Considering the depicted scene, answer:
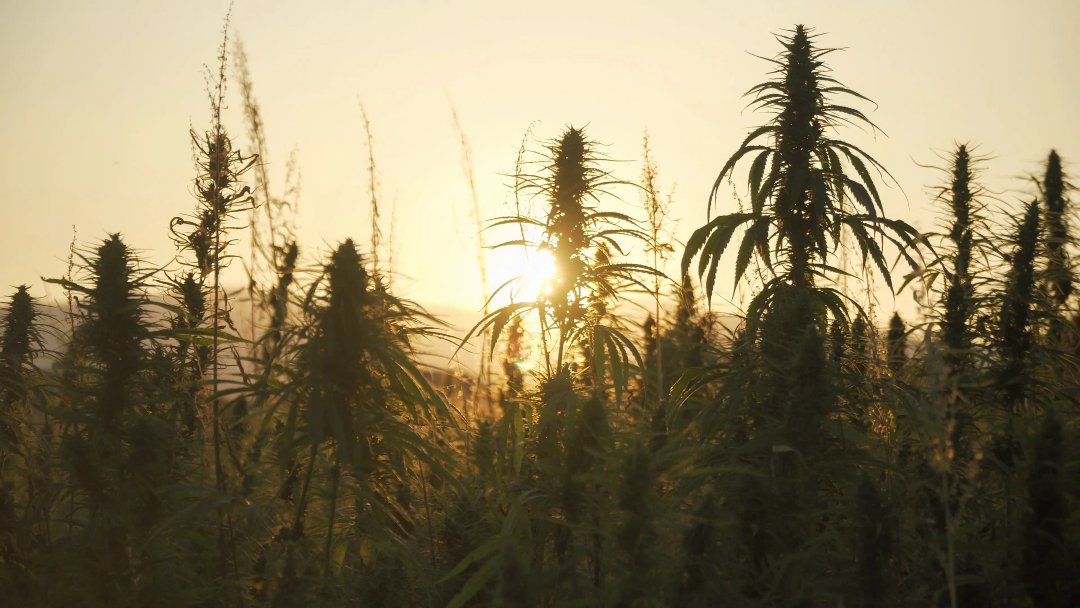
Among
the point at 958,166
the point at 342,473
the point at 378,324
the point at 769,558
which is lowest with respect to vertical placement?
the point at 769,558

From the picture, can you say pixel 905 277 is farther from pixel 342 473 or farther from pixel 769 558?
pixel 342 473

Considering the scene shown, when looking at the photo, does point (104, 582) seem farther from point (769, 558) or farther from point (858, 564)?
point (858, 564)

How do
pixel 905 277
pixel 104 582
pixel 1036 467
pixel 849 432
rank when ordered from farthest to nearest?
1. pixel 905 277
2. pixel 849 432
3. pixel 104 582
4. pixel 1036 467

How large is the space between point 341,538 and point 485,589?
715mm

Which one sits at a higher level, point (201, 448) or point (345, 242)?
point (345, 242)

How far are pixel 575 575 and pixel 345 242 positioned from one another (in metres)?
1.67

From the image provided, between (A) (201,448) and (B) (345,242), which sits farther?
(A) (201,448)

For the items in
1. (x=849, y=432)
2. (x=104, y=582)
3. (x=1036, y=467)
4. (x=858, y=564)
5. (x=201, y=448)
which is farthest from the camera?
(x=201, y=448)

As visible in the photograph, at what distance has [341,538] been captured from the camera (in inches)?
155

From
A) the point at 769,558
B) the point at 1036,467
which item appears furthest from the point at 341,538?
the point at 1036,467

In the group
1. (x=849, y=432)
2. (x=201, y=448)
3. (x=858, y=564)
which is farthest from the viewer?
(x=201, y=448)

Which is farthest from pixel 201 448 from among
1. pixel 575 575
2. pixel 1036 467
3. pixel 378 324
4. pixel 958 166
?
pixel 958 166

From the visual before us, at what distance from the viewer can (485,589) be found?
386 cm

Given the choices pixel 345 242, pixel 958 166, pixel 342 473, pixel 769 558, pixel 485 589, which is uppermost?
pixel 958 166
